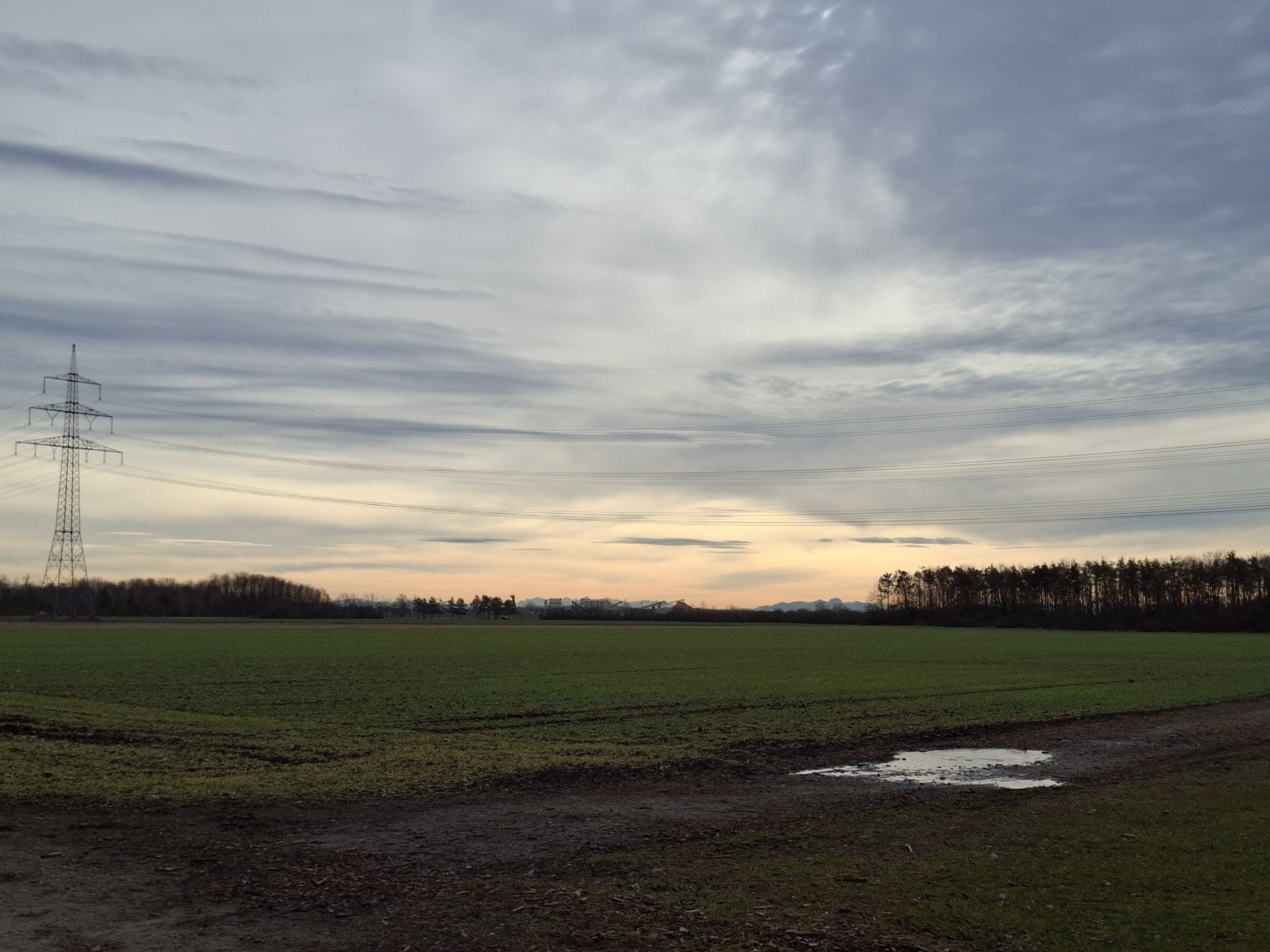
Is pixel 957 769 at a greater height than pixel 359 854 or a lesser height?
lesser

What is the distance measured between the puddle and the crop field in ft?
2.84

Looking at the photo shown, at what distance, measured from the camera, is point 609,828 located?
14125 millimetres

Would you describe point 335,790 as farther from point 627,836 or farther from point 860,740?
point 860,740

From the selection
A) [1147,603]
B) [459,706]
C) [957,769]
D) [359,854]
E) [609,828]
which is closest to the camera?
[359,854]

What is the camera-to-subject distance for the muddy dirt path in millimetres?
9305

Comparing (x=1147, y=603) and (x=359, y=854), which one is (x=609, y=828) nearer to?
(x=359, y=854)

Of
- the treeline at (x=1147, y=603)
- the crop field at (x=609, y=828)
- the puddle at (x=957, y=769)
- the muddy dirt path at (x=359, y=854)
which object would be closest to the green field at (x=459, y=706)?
the crop field at (x=609, y=828)

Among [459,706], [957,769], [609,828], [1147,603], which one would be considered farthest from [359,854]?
[1147,603]

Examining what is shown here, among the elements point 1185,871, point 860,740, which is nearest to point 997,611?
point 860,740

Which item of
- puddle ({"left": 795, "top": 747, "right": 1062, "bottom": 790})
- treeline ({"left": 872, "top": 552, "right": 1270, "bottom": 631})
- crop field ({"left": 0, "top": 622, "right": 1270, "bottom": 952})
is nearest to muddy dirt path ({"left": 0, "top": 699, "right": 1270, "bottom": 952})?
crop field ({"left": 0, "top": 622, "right": 1270, "bottom": 952})

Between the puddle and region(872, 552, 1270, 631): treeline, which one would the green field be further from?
region(872, 552, 1270, 631): treeline

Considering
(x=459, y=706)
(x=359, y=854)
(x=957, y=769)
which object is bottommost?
(x=957, y=769)

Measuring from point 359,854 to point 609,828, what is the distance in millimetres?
3406

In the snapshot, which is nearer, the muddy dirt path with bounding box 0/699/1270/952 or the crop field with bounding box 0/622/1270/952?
the muddy dirt path with bounding box 0/699/1270/952
